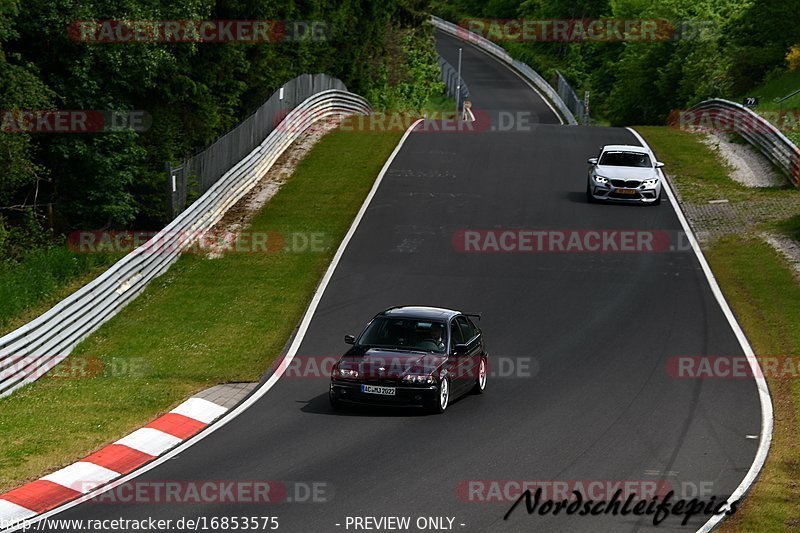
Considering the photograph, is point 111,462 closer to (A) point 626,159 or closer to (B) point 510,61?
(A) point 626,159

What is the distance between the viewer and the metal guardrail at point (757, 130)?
36906mm

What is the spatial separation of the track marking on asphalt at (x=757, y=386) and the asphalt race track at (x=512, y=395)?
5.6 inches

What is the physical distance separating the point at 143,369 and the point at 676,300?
11.4 meters

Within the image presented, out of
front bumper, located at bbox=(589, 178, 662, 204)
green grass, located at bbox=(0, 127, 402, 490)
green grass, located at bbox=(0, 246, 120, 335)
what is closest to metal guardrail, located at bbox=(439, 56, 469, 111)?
front bumper, located at bbox=(589, 178, 662, 204)

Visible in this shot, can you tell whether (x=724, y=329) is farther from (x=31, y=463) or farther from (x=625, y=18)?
(x=625, y=18)

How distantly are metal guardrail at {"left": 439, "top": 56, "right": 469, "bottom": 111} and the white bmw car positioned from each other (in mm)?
46370

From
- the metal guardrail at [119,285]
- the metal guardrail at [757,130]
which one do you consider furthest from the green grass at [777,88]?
the metal guardrail at [119,285]

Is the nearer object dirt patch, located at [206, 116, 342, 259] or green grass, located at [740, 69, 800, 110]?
dirt patch, located at [206, 116, 342, 259]

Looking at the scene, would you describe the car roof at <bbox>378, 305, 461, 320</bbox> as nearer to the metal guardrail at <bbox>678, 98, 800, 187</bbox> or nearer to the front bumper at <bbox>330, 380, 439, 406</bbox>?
the front bumper at <bbox>330, 380, 439, 406</bbox>

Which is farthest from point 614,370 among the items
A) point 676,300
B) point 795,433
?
point 676,300

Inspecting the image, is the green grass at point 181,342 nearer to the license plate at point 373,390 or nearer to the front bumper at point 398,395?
A: the front bumper at point 398,395

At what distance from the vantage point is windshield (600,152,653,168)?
34.4 metres

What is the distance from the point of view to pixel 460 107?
82688mm

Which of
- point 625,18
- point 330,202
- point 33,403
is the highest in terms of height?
point 625,18
